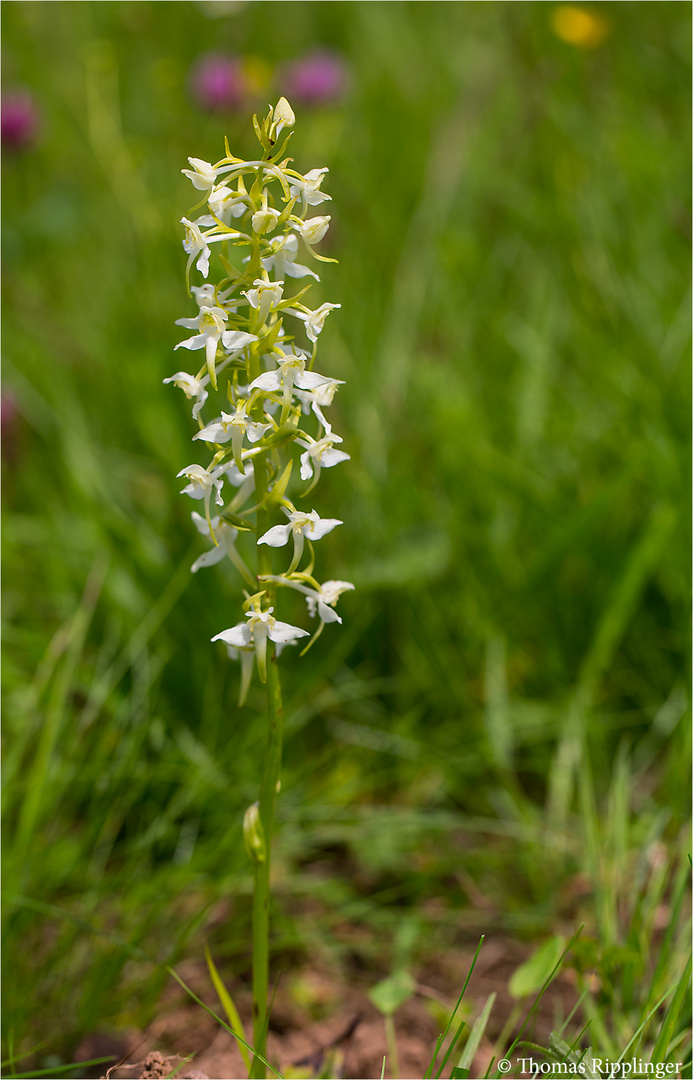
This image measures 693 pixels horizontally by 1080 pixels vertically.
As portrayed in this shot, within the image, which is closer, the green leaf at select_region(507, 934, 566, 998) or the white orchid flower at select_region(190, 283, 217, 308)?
the white orchid flower at select_region(190, 283, 217, 308)

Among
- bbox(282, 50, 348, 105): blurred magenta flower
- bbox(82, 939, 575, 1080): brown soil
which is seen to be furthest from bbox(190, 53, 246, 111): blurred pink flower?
bbox(82, 939, 575, 1080): brown soil

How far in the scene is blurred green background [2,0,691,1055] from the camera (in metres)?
1.69

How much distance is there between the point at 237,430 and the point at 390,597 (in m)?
1.33

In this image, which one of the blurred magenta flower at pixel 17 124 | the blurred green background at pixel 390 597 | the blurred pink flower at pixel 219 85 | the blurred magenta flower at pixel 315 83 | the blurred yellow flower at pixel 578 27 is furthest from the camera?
the blurred yellow flower at pixel 578 27

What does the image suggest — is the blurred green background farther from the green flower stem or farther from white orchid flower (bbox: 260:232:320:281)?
white orchid flower (bbox: 260:232:320:281)

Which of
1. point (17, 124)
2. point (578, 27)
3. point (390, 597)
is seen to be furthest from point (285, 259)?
point (578, 27)

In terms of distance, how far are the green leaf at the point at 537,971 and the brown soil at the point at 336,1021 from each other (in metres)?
0.08

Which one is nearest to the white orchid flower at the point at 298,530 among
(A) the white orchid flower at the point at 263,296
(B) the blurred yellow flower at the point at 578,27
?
(A) the white orchid flower at the point at 263,296

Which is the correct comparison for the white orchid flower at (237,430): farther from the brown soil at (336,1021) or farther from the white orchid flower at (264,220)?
the brown soil at (336,1021)

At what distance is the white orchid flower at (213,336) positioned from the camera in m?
0.98

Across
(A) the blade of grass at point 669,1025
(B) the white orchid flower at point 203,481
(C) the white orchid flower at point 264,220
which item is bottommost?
(A) the blade of grass at point 669,1025

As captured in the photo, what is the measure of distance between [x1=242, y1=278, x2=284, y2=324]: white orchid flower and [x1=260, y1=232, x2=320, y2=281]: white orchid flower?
46 millimetres

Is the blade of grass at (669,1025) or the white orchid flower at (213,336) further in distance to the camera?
the blade of grass at (669,1025)

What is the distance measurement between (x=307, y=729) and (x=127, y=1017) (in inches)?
31.1
